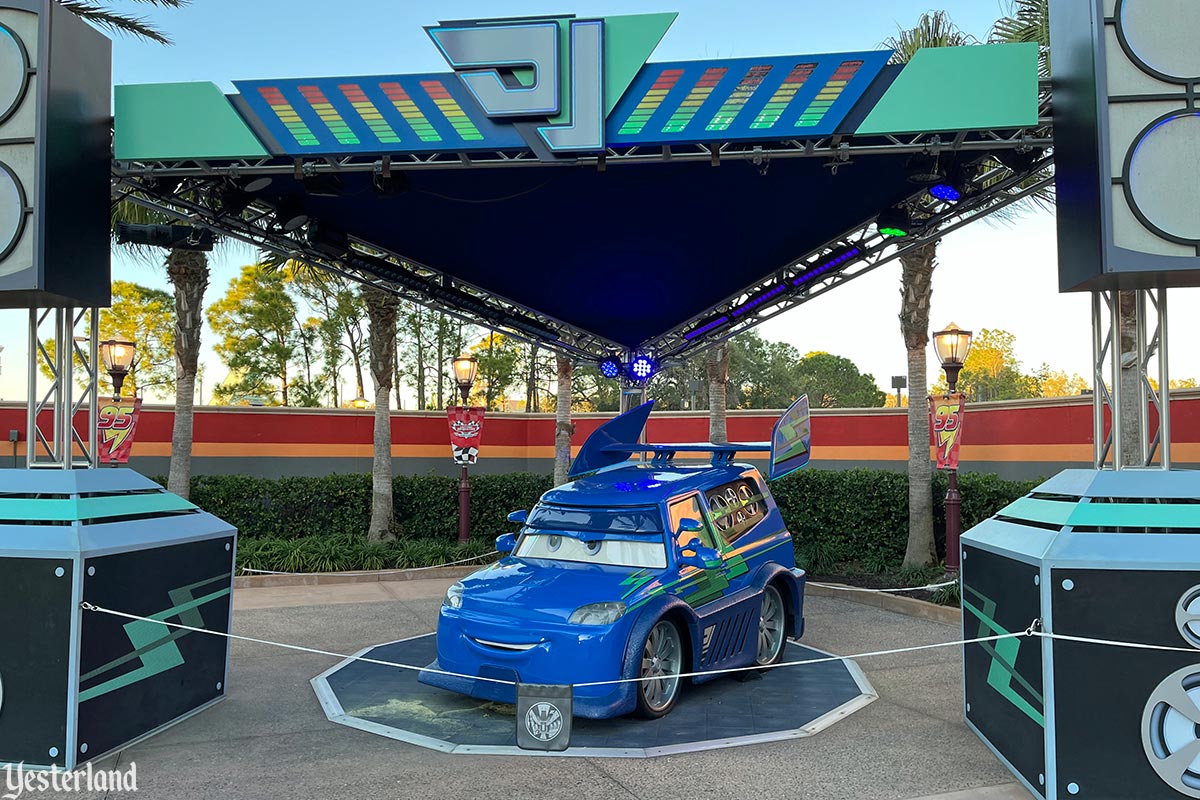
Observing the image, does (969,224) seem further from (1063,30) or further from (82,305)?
(82,305)

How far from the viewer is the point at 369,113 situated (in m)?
6.58

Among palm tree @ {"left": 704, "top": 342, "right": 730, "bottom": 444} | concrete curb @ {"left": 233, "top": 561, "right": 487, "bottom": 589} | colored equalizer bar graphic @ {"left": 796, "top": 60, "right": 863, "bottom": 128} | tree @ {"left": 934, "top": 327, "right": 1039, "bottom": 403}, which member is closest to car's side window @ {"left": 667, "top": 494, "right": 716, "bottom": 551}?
colored equalizer bar graphic @ {"left": 796, "top": 60, "right": 863, "bottom": 128}

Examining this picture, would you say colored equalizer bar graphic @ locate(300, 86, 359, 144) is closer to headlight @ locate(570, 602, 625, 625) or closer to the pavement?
headlight @ locate(570, 602, 625, 625)

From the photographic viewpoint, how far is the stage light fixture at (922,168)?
23.2ft

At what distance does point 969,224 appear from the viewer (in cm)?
839

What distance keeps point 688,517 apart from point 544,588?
1394 mm

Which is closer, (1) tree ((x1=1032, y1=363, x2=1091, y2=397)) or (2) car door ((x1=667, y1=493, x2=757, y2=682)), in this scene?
(2) car door ((x1=667, y1=493, x2=757, y2=682))

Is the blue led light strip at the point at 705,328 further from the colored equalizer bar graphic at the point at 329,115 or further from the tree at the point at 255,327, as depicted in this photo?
the tree at the point at 255,327

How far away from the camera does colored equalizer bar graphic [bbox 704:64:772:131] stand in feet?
20.7

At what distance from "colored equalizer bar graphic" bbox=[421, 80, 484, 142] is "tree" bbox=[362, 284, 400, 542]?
9075 millimetres

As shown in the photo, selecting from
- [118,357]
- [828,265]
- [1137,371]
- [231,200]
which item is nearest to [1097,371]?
[1137,371]

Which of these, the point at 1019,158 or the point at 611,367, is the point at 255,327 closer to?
the point at 611,367

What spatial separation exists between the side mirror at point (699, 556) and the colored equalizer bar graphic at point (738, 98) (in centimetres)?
323

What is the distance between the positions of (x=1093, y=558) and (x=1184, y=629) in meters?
0.56
